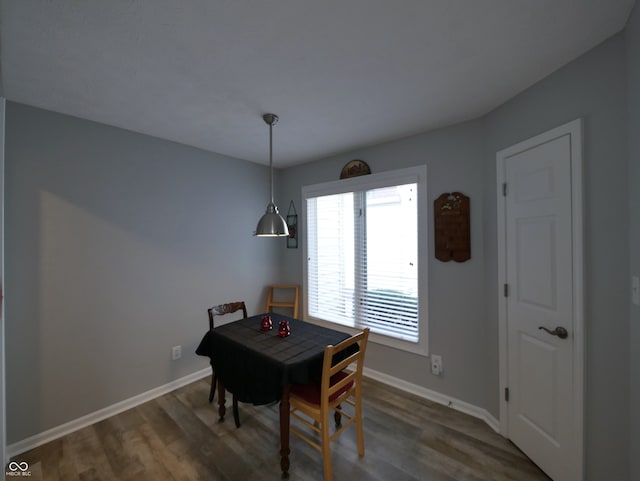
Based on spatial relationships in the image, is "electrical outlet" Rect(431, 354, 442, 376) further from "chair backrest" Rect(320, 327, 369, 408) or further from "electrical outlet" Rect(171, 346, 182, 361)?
"electrical outlet" Rect(171, 346, 182, 361)

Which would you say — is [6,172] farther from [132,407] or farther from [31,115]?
[132,407]

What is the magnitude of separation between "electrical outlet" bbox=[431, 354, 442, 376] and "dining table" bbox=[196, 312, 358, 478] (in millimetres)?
937

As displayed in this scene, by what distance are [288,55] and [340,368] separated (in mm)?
1866

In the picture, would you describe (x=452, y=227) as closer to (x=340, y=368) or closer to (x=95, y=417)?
(x=340, y=368)

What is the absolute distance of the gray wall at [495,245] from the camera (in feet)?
4.27

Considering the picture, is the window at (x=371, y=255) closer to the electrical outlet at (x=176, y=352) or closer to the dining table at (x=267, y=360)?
the dining table at (x=267, y=360)

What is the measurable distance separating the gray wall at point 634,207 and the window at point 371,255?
1330 millimetres

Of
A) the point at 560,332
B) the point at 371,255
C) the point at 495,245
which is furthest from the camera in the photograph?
the point at 371,255

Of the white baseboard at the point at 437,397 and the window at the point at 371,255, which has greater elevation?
the window at the point at 371,255

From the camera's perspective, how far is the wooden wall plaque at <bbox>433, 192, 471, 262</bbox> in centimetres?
224

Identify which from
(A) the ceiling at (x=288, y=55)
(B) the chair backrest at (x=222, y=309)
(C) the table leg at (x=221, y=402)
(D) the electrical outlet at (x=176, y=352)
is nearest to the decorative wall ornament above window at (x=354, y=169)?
(A) the ceiling at (x=288, y=55)

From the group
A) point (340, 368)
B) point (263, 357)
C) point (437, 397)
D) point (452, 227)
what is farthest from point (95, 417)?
point (452, 227)

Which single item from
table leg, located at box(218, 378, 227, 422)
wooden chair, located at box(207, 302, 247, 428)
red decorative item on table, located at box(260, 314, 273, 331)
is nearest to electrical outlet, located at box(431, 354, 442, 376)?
red decorative item on table, located at box(260, 314, 273, 331)

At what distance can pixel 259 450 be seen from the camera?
6.10 feet
